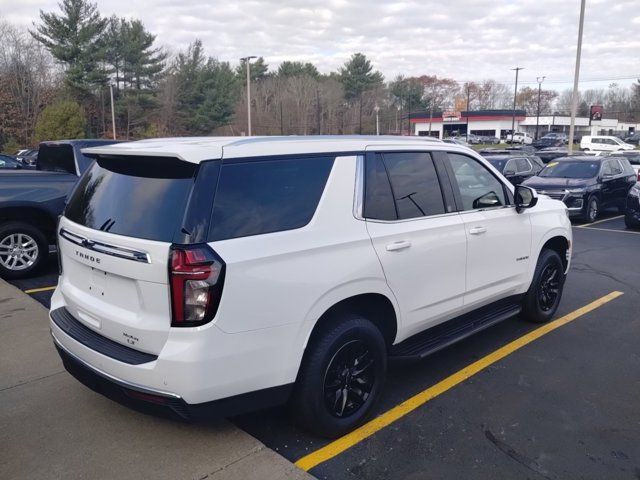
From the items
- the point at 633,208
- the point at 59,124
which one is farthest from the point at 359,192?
the point at 59,124

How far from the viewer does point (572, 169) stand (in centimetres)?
1409

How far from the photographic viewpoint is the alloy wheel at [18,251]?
706 centimetres

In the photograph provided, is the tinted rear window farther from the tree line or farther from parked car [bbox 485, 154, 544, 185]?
the tree line

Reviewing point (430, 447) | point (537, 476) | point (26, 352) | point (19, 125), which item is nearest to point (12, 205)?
point (26, 352)

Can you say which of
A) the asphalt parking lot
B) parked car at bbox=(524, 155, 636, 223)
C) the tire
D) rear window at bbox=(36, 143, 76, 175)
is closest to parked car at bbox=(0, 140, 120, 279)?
the tire

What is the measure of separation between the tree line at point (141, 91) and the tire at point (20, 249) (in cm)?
4323

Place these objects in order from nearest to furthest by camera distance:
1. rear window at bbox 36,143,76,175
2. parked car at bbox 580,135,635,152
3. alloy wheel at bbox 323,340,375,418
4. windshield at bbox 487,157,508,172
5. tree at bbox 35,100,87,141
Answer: alloy wheel at bbox 323,340,375,418 < rear window at bbox 36,143,76,175 < windshield at bbox 487,157,508,172 < parked car at bbox 580,135,635,152 < tree at bbox 35,100,87,141

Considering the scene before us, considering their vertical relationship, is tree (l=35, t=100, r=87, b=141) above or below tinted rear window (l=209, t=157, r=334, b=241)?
above

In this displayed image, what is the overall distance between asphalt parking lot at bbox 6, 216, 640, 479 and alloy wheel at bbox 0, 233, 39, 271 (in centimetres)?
456

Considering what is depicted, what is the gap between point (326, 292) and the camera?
309 cm

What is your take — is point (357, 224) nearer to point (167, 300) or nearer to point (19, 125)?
point (167, 300)

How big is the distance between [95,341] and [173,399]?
0.72 metres

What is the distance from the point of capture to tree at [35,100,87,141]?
45.7m

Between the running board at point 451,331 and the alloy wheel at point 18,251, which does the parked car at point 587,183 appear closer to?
the running board at point 451,331
